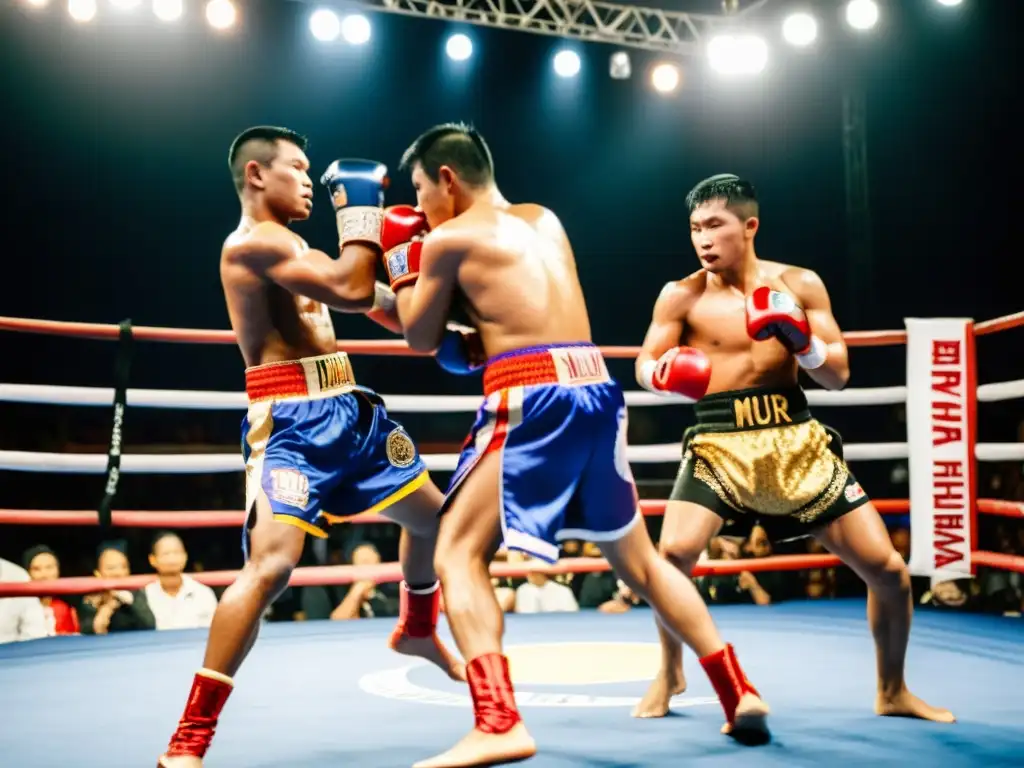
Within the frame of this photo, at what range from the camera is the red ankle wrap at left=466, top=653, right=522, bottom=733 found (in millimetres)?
1915

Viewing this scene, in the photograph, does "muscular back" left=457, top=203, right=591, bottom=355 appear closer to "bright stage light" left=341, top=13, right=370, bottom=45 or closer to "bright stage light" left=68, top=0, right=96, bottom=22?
"bright stage light" left=68, top=0, right=96, bottom=22

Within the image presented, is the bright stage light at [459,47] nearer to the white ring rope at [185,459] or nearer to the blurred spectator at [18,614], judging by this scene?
the white ring rope at [185,459]

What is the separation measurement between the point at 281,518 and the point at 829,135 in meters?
7.57

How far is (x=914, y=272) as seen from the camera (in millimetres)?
8039

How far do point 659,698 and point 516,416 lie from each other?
0.93 m

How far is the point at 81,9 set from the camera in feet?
22.7

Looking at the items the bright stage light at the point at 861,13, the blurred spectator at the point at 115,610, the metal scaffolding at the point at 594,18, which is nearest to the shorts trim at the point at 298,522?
the blurred spectator at the point at 115,610

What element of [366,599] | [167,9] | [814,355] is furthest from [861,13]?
[814,355]

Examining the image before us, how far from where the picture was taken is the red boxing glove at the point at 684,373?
250cm

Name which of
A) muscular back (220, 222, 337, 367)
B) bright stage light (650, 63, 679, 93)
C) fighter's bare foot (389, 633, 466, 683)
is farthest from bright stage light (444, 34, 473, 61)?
fighter's bare foot (389, 633, 466, 683)

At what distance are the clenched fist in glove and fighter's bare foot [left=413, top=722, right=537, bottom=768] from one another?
3.72ft

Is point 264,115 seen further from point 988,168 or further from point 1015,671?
point 1015,671

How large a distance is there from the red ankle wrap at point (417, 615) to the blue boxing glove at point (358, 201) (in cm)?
91

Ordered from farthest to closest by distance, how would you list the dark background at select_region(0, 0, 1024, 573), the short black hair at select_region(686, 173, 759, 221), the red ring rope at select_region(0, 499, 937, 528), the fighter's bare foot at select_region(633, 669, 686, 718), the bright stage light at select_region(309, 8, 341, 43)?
the bright stage light at select_region(309, 8, 341, 43) < the dark background at select_region(0, 0, 1024, 573) < the red ring rope at select_region(0, 499, 937, 528) < the short black hair at select_region(686, 173, 759, 221) < the fighter's bare foot at select_region(633, 669, 686, 718)
